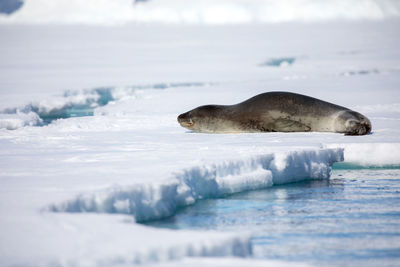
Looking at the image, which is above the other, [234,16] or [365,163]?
[234,16]

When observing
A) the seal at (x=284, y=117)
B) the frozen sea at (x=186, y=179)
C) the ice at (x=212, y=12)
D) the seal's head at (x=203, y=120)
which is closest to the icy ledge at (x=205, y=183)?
the frozen sea at (x=186, y=179)

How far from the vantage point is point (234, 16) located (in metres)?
30.7

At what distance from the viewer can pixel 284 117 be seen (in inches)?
253

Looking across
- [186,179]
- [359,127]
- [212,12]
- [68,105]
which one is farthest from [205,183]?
[212,12]

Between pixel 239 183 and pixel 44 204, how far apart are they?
159cm

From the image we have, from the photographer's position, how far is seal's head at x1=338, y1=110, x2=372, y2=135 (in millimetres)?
5949

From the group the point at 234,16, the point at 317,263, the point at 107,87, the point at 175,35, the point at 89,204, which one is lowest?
the point at 317,263

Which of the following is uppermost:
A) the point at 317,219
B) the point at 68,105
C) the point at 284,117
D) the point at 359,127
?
the point at 68,105

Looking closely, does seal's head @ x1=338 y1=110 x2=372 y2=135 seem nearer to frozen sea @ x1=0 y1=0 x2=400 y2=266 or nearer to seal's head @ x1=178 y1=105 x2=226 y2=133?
frozen sea @ x1=0 y1=0 x2=400 y2=266

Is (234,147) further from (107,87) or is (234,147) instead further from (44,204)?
(107,87)

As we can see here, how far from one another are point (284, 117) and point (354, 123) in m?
0.75

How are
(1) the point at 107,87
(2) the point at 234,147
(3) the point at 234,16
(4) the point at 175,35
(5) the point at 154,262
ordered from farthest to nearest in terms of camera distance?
(3) the point at 234,16 → (4) the point at 175,35 → (1) the point at 107,87 → (2) the point at 234,147 → (5) the point at 154,262

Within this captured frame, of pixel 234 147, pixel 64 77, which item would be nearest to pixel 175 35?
pixel 64 77

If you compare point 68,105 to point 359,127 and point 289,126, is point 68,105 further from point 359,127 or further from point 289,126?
point 359,127
